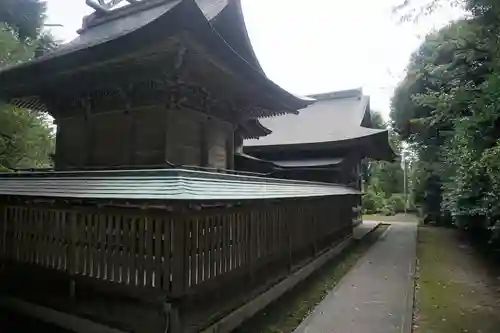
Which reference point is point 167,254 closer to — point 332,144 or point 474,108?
point 474,108

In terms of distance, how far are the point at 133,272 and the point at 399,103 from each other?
17.9m

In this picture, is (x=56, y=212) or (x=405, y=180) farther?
(x=405, y=180)

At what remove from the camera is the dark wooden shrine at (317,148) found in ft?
41.7

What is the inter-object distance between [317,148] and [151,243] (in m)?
10.3

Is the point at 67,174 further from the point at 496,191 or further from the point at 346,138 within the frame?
the point at 346,138

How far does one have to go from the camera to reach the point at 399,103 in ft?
61.3

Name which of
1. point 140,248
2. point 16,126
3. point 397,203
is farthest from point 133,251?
point 397,203

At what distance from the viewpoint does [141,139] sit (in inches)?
237

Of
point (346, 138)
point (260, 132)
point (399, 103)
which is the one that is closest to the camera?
point (260, 132)

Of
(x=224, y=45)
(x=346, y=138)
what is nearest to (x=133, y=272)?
(x=224, y=45)

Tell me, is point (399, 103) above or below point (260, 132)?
above

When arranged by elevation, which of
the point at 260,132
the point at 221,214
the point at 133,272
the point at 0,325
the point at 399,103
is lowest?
the point at 0,325

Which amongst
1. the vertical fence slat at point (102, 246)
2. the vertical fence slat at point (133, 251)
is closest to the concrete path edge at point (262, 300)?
the vertical fence slat at point (133, 251)

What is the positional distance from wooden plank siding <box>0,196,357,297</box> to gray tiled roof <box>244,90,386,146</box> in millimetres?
7928
